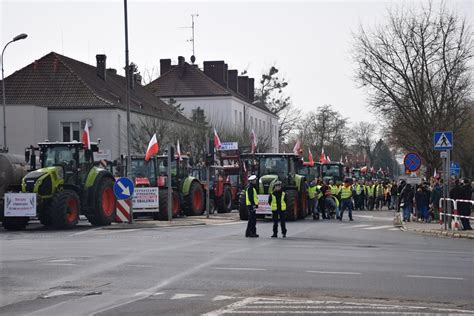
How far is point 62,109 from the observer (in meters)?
57.7

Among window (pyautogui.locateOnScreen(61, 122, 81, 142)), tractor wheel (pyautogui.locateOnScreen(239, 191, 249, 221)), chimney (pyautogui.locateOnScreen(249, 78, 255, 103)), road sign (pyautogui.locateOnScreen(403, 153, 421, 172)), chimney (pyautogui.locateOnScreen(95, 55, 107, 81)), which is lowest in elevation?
tractor wheel (pyautogui.locateOnScreen(239, 191, 249, 221))

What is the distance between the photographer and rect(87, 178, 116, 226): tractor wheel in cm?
2925

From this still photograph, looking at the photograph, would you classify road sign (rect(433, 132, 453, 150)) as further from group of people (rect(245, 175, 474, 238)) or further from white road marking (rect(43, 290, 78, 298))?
white road marking (rect(43, 290, 78, 298))

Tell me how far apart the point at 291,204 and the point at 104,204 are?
7.22 meters

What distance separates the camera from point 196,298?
12.0 metres

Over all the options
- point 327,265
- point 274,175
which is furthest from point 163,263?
Result: point 274,175

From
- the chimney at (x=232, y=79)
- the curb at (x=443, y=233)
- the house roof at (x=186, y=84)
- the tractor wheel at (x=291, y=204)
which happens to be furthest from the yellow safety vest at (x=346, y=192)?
the chimney at (x=232, y=79)

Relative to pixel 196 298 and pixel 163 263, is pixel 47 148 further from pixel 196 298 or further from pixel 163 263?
pixel 196 298

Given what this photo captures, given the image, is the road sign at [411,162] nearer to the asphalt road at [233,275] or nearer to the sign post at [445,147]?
the sign post at [445,147]

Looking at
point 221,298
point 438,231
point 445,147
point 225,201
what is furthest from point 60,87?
point 221,298

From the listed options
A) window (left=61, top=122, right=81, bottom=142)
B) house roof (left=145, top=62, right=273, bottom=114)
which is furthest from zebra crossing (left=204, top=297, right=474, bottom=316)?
house roof (left=145, top=62, right=273, bottom=114)

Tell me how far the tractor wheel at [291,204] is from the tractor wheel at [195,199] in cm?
479

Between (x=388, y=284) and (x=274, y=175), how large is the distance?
2071 cm

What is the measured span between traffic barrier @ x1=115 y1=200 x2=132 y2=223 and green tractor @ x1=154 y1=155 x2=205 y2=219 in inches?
170
